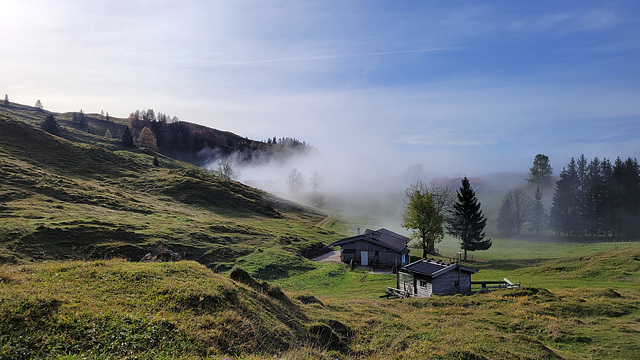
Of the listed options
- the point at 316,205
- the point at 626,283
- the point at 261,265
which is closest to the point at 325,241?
the point at 261,265

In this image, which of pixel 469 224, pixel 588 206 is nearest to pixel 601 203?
pixel 588 206

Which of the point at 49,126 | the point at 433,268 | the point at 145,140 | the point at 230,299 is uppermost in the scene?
the point at 145,140

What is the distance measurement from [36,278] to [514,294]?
36380 mm

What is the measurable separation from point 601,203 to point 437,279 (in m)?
99.2

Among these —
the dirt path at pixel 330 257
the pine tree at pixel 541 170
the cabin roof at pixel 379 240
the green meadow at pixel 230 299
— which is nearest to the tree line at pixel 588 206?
the pine tree at pixel 541 170

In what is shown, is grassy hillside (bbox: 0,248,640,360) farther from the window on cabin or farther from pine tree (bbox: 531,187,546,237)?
pine tree (bbox: 531,187,546,237)

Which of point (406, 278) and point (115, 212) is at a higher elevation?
point (115, 212)

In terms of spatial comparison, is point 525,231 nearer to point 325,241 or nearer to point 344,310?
point 325,241

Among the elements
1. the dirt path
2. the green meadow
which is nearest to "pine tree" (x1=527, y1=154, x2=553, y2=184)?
the green meadow

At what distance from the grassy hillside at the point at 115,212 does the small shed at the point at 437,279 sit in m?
16.6

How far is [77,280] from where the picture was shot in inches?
512

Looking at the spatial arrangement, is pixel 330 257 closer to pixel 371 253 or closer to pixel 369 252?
pixel 369 252

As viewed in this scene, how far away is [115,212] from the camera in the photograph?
5206 centimetres

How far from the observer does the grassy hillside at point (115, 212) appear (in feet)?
115
